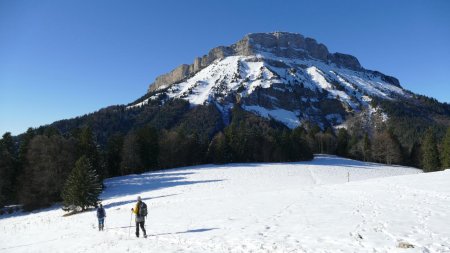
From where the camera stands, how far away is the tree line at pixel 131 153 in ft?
136

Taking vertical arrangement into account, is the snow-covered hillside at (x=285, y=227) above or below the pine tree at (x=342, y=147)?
below

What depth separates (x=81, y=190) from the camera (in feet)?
111

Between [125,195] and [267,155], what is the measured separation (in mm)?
47362

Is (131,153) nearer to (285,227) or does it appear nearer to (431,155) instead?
(285,227)

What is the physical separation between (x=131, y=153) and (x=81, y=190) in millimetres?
33289

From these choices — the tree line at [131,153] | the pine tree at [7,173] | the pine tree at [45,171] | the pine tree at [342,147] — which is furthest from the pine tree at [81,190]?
the pine tree at [342,147]

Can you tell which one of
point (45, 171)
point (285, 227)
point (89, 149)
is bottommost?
point (285, 227)

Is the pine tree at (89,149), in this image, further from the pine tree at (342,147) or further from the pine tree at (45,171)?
the pine tree at (342,147)

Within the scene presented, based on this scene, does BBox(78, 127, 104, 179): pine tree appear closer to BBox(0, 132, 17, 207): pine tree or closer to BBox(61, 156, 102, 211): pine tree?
BBox(0, 132, 17, 207): pine tree

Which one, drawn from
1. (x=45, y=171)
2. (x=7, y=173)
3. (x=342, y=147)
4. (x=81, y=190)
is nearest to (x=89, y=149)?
(x=45, y=171)

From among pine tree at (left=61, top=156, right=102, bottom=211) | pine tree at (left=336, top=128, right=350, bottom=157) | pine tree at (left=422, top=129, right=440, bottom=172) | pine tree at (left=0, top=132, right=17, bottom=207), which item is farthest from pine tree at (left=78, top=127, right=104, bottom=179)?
pine tree at (left=336, top=128, right=350, bottom=157)

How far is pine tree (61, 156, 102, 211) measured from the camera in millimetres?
33250

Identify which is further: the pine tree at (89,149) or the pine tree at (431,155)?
the pine tree at (431,155)

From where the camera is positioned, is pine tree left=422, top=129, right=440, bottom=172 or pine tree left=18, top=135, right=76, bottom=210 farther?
pine tree left=422, top=129, right=440, bottom=172
